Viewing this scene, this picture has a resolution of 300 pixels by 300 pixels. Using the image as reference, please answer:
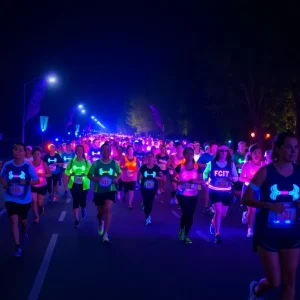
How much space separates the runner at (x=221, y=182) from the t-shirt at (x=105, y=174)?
1.98m

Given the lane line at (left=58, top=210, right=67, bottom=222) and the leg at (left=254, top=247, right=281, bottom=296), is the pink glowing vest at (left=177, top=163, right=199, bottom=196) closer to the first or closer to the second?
the lane line at (left=58, top=210, right=67, bottom=222)

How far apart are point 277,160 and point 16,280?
388 cm

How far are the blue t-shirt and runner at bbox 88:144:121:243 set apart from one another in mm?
1683

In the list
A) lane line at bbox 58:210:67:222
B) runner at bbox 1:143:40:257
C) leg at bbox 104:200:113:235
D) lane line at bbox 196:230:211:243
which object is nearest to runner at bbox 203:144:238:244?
lane line at bbox 196:230:211:243

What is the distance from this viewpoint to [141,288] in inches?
237

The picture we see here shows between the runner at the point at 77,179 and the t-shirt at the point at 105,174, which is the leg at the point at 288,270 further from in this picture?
the runner at the point at 77,179

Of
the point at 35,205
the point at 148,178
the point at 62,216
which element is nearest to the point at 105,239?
the point at 148,178

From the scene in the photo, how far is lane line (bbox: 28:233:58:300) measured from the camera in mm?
5715

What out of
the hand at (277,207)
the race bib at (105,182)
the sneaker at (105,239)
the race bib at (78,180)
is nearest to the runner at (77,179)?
the race bib at (78,180)

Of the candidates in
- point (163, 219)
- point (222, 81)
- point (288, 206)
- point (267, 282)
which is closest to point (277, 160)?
point (288, 206)

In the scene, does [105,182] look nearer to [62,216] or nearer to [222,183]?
[222,183]

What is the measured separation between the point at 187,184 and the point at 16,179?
10.7 feet

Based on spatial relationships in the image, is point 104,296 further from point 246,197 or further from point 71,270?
point 246,197

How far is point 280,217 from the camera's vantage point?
4.46m
